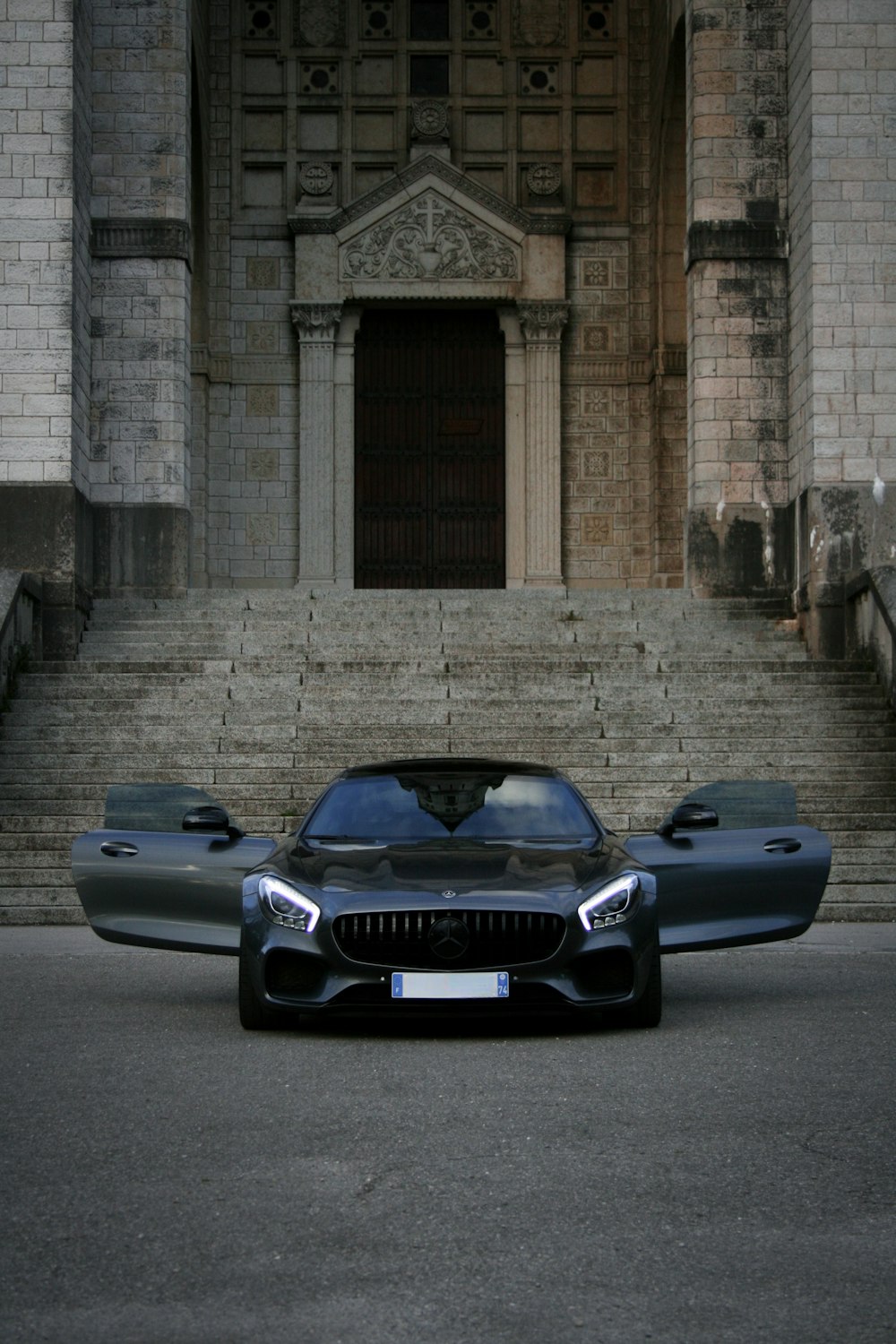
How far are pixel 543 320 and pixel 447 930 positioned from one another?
753 inches

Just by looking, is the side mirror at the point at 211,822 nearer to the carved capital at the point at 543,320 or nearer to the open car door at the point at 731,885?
the open car door at the point at 731,885

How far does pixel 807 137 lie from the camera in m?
19.7

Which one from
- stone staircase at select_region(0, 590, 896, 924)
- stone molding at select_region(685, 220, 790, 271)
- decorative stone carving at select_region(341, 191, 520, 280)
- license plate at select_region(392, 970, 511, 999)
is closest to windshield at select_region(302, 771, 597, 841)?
license plate at select_region(392, 970, 511, 999)

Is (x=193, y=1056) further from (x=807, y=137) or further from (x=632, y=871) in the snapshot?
(x=807, y=137)

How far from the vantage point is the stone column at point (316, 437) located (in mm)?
25047

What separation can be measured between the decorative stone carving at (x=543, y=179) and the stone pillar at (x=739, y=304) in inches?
195

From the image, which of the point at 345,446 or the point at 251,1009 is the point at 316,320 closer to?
the point at 345,446

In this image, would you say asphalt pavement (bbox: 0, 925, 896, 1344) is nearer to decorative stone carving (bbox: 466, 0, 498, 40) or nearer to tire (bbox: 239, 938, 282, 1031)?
tire (bbox: 239, 938, 282, 1031)

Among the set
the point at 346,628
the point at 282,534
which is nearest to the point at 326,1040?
the point at 346,628

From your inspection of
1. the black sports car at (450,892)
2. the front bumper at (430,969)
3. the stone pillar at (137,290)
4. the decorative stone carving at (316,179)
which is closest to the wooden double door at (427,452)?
the decorative stone carving at (316,179)

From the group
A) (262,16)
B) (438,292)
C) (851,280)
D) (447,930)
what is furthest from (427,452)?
(447,930)

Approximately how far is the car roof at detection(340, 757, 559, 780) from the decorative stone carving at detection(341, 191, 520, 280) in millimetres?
17365

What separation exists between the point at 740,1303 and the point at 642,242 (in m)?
23.3

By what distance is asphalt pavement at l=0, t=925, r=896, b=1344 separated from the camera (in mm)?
3863
